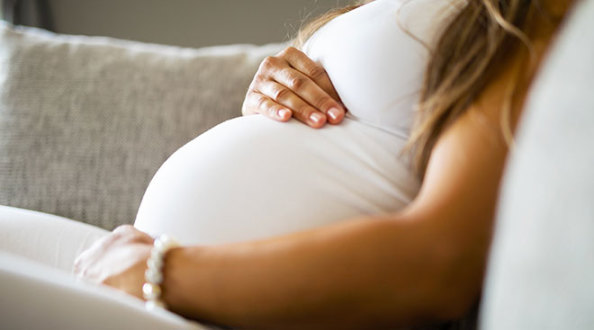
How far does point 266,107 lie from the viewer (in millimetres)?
771

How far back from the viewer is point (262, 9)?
2338 mm

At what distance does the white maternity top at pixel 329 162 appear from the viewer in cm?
63

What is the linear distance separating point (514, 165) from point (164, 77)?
0.90 meters

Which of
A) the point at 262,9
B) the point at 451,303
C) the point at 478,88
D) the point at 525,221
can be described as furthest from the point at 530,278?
the point at 262,9

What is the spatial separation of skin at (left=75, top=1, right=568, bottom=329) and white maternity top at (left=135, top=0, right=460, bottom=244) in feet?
0.36

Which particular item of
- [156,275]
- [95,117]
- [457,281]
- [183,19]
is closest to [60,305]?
[156,275]

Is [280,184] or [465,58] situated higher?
[465,58]

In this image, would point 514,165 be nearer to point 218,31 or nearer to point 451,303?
point 451,303

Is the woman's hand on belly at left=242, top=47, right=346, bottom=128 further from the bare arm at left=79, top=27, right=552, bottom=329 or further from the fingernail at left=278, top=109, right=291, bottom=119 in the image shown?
the bare arm at left=79, top=27, right=552, bottom=329

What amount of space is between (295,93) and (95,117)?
0.54m

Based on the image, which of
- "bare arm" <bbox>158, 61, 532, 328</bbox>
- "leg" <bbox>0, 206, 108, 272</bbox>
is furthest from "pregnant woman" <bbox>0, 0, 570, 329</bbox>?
"leg" <bbox>0, 206, 108, 272</bbox>

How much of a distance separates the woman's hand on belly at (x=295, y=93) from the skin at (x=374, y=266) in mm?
219

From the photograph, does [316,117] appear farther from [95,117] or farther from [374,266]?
[95,117]

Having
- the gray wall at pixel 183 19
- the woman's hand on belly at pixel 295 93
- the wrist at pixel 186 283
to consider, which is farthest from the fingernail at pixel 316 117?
the gray wall at pixel 183 19
